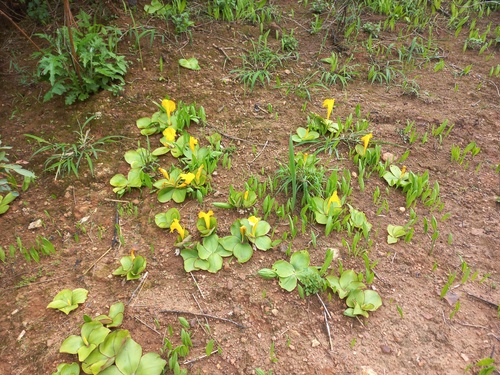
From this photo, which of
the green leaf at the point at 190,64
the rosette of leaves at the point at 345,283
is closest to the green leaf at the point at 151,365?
the rosette of leaves at the point at 345,283

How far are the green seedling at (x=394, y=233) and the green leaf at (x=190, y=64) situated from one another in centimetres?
187

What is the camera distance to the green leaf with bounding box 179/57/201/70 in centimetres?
309

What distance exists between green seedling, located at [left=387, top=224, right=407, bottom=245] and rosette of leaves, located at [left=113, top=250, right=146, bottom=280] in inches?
52.4

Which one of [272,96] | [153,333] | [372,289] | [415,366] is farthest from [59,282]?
[272,96]

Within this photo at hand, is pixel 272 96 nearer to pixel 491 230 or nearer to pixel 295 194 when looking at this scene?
pixel 295 194

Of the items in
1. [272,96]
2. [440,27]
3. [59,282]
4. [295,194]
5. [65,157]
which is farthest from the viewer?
[440,27]

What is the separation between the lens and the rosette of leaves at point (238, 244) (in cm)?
210

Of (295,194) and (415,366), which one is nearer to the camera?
(415,366)

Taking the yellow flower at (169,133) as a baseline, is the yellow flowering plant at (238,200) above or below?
below

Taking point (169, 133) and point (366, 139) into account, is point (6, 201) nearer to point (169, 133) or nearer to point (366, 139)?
point (169, 133)

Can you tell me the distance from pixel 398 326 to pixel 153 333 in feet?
3.74

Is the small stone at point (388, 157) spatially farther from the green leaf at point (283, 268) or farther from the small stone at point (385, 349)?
the small stone at point (385, 349)

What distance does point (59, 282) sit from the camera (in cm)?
201

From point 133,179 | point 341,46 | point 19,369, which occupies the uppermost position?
point 341,46
